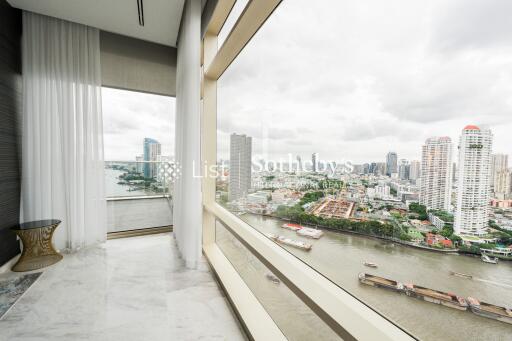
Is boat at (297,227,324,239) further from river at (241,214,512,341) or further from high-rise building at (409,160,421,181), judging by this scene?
high-rise building at (409,160,421,181)

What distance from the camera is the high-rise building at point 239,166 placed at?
1.64 metres

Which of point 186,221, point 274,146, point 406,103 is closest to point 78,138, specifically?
point 186,221

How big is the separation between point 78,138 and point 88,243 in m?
1.28

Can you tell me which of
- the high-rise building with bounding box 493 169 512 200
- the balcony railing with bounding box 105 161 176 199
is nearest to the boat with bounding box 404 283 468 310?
the high-rise building with bounding box 493 169 512 200

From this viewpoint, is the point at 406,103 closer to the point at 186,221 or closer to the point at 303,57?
the point at 303,57

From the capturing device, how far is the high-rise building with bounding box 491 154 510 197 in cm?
41

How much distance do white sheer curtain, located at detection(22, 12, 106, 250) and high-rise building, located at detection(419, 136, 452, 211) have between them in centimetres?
320

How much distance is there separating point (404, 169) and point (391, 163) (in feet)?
0.15

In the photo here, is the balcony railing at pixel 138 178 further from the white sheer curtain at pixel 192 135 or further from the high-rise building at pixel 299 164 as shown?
the high-rise building at pixel 299 164

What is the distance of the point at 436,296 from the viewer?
0.51 metres

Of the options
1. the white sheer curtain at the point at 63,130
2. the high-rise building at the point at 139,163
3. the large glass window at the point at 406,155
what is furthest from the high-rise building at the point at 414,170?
the high-rise building at the point at 139,163

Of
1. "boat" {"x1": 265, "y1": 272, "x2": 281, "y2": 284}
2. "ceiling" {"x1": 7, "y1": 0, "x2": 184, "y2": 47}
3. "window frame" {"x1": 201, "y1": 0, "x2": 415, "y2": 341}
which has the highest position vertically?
"ceiling" {"x1": 7, "y1": 0, "x2": 184, "y2": 47}

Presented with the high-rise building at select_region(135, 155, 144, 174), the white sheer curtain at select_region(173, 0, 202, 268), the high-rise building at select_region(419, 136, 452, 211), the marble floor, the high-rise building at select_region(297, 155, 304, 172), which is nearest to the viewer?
the high-rise building at select_region(419, 136, 452, 211)

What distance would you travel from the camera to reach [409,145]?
1.89 ft
